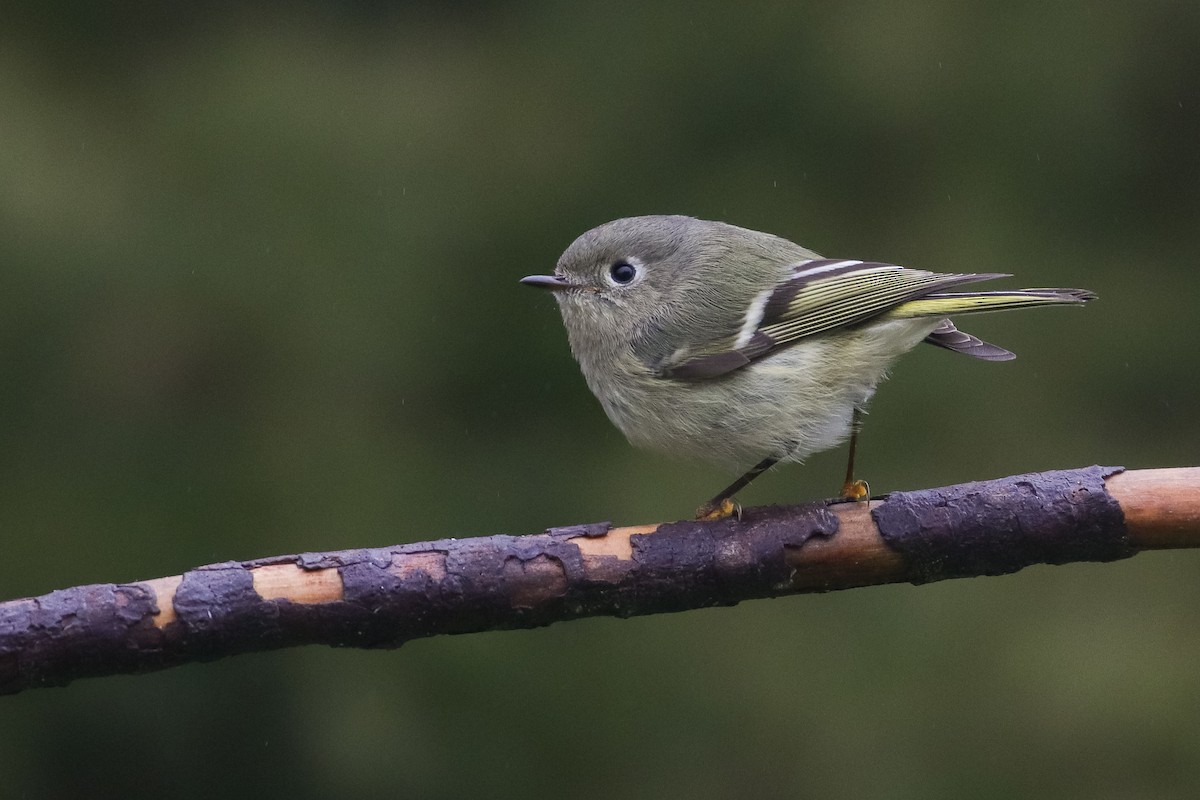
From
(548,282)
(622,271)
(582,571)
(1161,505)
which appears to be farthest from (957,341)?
(582,571)

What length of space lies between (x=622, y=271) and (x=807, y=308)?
18.9 inches

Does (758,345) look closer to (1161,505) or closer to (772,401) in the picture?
(772,401)

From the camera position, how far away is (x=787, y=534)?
221cm

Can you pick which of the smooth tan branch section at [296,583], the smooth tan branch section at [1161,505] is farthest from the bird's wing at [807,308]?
the smooth tan branch section at [296,583]

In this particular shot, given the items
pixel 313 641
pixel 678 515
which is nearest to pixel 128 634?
pixel 313 641

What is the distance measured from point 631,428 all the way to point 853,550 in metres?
0.65

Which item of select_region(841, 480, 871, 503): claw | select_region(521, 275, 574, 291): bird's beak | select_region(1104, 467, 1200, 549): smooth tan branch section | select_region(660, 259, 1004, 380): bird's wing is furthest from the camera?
select_region(521, 275, 574, 291): bird's beak

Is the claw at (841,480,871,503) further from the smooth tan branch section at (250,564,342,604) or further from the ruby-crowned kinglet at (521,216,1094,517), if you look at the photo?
the smooth tan branch section at (250,564,342,604)

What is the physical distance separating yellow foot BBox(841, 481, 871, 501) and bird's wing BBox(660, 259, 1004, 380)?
343mm

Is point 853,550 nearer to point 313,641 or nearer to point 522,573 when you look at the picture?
point 522,573

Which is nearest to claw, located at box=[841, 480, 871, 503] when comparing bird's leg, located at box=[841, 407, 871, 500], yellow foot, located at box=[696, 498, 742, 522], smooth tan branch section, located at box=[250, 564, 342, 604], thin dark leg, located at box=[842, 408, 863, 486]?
bird's leg, located at box=[841, 407, 871, 500]

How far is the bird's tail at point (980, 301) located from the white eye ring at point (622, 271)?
0.63 m

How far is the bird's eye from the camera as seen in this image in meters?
2.87

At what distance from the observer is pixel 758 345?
2594 millimetres
